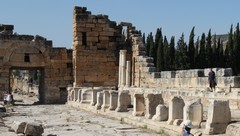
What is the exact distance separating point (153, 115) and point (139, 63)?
11.5 m

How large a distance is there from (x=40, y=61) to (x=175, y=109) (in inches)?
567

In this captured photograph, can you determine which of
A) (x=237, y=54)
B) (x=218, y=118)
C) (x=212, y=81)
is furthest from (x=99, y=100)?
(x=237, y=54)

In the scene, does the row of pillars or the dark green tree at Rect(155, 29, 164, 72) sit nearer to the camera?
the row of pillars

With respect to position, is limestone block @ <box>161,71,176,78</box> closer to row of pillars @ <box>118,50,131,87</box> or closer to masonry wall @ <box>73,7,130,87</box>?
row of pillars @ <box>118,50,131,87</box>

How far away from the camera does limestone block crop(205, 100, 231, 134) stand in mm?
8719

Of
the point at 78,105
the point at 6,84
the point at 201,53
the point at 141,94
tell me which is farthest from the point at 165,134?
the point at 201,53

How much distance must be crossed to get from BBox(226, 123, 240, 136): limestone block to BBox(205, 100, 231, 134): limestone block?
37 centimetres

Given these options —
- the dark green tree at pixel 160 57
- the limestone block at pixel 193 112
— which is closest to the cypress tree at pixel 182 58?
the dark green tree at pixel 160 57

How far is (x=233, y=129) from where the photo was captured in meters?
8.14

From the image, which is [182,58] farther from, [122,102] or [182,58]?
[122,102]

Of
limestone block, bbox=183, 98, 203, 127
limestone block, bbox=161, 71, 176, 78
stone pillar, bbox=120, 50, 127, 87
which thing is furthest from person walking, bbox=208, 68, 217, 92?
stone pillar, bbox=120, 50, 127, 87

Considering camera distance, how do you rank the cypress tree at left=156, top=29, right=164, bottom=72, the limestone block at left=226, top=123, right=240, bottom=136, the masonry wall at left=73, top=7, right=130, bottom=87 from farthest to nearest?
the cypress tree at left=156, top=29, right=164, bottom=72, the masonry wall at left=73, top=7, right=130, bottom=87, the limestone block at left=226, top=123, right=240, bottom=136

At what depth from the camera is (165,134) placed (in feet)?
32.9

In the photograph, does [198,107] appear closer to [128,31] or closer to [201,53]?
[128,31]
